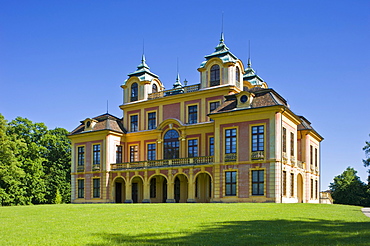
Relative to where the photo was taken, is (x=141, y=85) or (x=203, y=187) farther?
(x=141, y=85)

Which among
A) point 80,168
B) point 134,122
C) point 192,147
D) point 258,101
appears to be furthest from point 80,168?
point 258,101

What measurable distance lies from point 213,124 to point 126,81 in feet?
44.2

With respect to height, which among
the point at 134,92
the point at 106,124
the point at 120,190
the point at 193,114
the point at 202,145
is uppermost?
the point at 134,92

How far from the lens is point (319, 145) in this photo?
164 ft

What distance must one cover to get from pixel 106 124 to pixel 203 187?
520 inches

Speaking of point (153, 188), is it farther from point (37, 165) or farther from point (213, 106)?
point (37, 165)

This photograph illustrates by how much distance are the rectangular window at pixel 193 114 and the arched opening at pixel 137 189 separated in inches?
359

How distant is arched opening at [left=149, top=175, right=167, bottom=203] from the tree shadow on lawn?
97.3 feet

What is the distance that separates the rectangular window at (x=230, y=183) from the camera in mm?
36469

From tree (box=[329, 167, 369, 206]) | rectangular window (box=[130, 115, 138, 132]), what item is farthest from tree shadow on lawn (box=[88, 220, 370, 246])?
tree (box=[329, 167, 369, 206])

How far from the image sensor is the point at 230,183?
36688 mm

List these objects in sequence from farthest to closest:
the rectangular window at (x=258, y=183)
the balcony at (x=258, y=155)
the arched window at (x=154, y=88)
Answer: the arched window at (x=154, y=88) < the balcony at (x=258, y=155) < the rectangular window at (x=258, y=183)

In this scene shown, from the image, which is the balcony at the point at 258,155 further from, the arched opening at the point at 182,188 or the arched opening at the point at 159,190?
the arched opening at the point at 159,190

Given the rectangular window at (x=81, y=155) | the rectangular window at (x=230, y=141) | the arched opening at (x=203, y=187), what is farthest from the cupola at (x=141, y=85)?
the rectangular window at (x=230, y=141)
